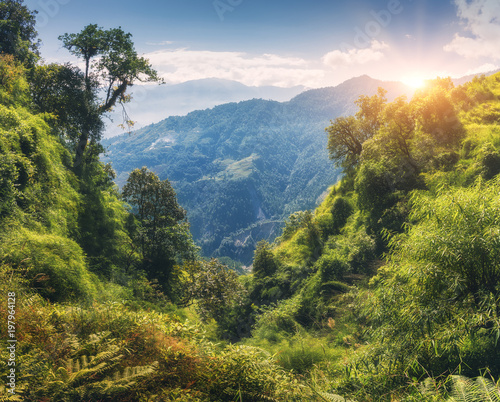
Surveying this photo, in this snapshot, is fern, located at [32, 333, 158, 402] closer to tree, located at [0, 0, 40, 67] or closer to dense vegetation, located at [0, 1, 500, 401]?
dense vegetation, located at [0, 1, 500, 401]

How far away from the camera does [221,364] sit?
12.2 ft

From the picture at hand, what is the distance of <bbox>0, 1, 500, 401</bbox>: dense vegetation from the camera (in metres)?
3.62

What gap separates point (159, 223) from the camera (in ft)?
75.4

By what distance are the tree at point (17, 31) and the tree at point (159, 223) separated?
36.0 ft

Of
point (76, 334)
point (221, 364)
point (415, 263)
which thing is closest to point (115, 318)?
point (76, 334)

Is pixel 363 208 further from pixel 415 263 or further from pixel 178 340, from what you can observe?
pixel 178 340

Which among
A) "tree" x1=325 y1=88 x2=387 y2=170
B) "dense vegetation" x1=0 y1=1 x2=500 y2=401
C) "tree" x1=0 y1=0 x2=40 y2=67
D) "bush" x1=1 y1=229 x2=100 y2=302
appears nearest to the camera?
"dense vegetation" x1=0 y1=1 x2=500 y2=401

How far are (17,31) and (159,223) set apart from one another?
17.7m

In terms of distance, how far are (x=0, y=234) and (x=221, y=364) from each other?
788 cm

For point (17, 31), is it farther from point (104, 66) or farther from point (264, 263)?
point (264, 263)

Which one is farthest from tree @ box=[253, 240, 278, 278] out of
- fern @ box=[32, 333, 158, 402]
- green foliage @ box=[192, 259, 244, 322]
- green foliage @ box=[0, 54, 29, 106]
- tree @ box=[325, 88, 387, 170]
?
fern @ box=[32, 333, 158, 402]

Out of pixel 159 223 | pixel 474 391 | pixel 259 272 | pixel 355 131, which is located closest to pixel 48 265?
pixel 474 391

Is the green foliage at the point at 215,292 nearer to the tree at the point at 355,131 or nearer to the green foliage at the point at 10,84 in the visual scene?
the green foliage at the point at 10,84

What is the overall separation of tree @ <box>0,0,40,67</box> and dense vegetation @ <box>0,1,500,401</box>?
17 cm
